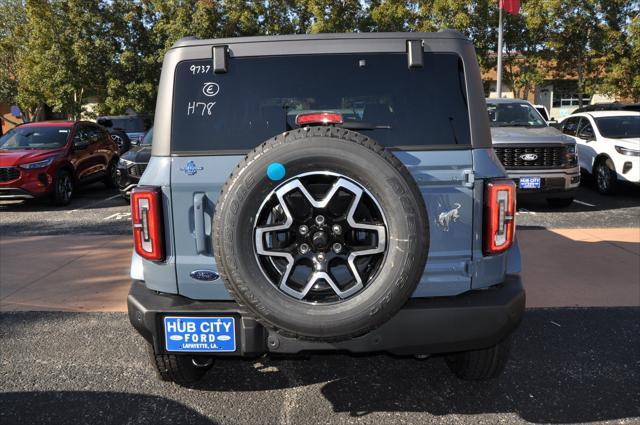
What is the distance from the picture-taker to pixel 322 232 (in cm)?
240

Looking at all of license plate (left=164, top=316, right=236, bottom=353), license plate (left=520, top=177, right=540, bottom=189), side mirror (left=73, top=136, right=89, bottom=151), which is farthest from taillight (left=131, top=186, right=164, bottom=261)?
side mirror (left=73, top=136, right=89, bottom=151)

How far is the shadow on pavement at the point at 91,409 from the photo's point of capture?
2.95 m

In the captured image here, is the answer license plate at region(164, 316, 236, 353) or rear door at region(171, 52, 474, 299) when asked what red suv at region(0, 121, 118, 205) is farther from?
license plate at region(164, 316, 236, 353)

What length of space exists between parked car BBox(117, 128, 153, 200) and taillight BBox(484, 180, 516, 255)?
23.7 ft

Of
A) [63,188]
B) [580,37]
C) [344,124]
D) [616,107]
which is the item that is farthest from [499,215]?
[580,37]

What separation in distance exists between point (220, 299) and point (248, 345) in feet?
0.96

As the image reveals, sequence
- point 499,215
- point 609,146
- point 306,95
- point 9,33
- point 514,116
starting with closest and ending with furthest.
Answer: point 499,215 < point 306,95 < point 514,116 < point 609,146 < point 9,33

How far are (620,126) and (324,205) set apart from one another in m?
10.2

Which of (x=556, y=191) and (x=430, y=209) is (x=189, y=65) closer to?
(x=430, y=209)

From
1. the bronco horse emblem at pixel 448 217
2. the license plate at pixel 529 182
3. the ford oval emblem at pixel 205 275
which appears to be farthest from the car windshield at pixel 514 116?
the ford oval emblem at pixel 205 275

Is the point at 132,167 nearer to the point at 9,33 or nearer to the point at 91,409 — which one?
the point at 91,409

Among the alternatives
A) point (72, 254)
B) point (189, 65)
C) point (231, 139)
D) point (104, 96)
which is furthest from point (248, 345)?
point (104, 96)

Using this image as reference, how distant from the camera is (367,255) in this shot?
244 centimetres

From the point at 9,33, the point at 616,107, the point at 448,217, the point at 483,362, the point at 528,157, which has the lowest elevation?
the point at 483,362
